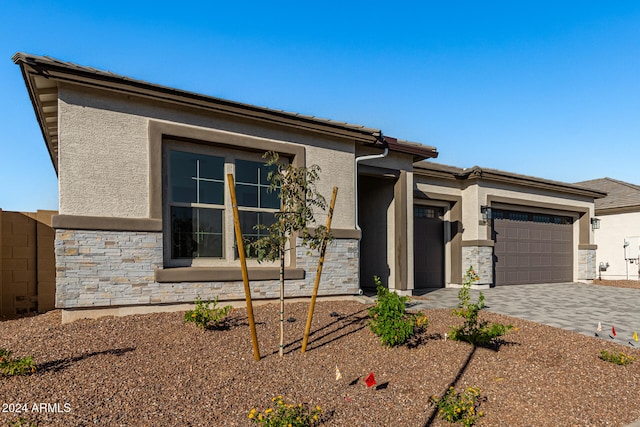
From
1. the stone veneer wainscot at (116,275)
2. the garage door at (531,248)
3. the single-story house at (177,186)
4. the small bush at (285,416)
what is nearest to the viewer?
the small bush at (285,416)

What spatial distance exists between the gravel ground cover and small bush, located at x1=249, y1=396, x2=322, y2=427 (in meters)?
0.14

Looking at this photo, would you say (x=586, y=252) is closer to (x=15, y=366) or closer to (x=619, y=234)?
(x=619, y=234)

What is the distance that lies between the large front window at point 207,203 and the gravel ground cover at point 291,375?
1.43 metres

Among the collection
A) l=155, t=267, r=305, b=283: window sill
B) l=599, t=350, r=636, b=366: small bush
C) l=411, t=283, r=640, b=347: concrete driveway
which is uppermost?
l=155, t=267, r=305, b=283: window sill

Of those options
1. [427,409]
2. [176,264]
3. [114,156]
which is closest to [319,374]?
[427,409]

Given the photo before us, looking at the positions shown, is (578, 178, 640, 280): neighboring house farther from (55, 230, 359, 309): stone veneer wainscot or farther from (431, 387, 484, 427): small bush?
(55, 230, 359, 309): stone veneer wainscot

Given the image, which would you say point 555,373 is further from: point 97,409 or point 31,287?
point 31,287

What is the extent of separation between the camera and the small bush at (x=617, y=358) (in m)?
5.30

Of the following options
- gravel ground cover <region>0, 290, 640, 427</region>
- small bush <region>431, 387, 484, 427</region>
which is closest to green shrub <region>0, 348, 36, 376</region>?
gravel ground cover <region>0, 290, 640, 427</region>

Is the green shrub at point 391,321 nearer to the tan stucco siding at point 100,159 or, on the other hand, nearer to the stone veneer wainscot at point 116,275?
the stone veneer wainscot at point 116,275

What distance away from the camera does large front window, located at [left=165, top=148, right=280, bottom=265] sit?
279 inches

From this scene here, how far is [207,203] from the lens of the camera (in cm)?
733

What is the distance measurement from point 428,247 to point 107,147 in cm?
992

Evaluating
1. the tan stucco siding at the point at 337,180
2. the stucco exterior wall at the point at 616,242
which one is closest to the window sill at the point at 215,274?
the tan stucco siding at the point at 337,180
